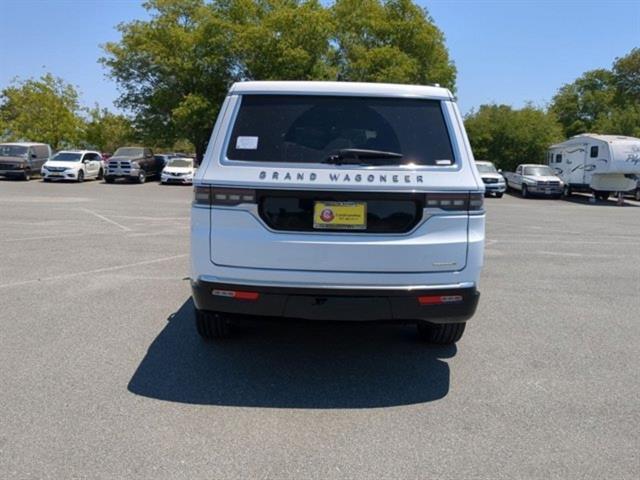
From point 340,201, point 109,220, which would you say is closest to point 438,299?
point 340,201

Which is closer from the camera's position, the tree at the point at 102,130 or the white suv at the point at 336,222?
the white suv at the point at 336,222

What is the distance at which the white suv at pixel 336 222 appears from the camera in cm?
366

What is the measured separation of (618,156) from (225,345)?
25247 mm

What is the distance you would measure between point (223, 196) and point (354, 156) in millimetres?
888

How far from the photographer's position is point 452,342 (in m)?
4.79

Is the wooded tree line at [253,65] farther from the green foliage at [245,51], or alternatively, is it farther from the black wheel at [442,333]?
the black wheel at [442,333]

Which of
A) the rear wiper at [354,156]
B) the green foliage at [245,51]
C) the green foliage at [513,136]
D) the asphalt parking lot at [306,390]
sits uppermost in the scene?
the green foliage at [245,51]

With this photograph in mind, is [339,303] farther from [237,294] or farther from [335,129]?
[335,129]

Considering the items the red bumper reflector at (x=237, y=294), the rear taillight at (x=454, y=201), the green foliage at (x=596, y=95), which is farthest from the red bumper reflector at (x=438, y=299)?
the green foliage at (x=596, y=95)

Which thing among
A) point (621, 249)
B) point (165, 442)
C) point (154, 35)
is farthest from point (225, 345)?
point (154, 35)

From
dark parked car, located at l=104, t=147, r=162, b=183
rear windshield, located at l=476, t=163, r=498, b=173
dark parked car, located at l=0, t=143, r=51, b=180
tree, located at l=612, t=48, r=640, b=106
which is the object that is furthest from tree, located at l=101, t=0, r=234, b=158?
tree, located at l=612, t=48, r=640, b=106

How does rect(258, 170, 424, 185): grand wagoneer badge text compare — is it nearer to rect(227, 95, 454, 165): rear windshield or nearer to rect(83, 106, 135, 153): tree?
rect(227, 95, 454, 165): rear windshield

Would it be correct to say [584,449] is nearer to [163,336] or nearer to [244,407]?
[244,407]

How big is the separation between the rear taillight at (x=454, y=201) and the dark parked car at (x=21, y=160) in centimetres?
3024
